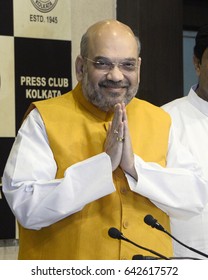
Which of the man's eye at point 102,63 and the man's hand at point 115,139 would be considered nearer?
the man's hand at point 115,139

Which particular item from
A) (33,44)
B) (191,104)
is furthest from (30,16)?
(191,104)

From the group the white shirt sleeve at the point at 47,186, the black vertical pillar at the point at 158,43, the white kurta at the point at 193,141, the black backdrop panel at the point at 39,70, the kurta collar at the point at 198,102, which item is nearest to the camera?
the white shirt sleeve at the point at 47,186

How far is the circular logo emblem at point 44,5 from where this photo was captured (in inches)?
A: 129

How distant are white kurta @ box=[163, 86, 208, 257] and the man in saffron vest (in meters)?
0.37

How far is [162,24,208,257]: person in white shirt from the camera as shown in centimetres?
276

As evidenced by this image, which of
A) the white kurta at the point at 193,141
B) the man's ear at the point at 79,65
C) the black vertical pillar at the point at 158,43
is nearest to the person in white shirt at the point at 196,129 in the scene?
the white kurta at the point at 193,141

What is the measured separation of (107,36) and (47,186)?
554 mm

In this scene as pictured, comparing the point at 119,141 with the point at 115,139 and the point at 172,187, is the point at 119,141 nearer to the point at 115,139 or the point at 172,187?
the point at 115,139

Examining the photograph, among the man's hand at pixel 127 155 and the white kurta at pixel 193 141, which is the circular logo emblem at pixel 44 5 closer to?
the white kurta at pixel 193 141

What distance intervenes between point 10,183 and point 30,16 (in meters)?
1.33

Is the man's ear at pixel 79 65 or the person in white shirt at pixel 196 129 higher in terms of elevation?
the man's ear at pixel 79 65

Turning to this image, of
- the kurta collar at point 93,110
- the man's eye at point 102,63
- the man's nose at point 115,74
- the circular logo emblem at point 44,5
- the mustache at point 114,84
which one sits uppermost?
the circular logo emblem at point 44,5

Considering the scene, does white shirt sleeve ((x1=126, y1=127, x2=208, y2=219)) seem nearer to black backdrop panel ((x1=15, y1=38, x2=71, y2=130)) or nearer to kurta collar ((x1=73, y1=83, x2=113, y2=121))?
kurta collar ((x1=73, y1=83, x2=113, y2=121))

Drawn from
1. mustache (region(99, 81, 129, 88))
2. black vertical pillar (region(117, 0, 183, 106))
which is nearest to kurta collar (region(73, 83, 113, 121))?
mustache (region(99, 81, 129, 88))
